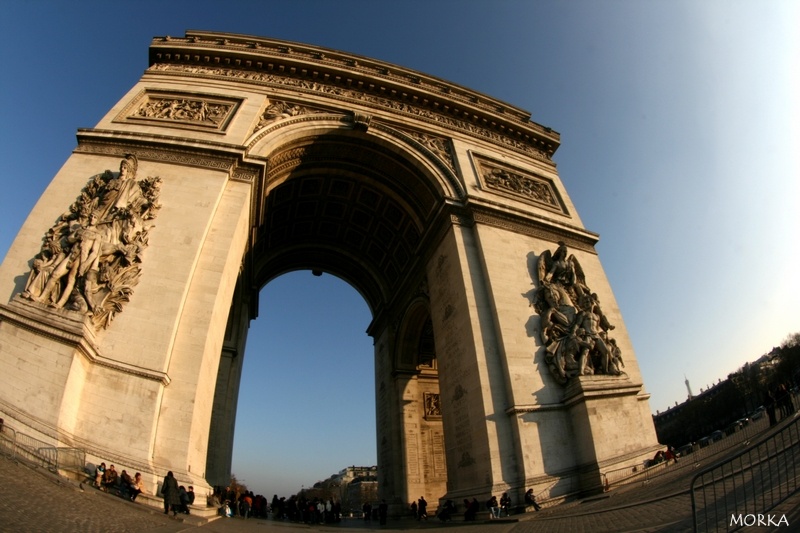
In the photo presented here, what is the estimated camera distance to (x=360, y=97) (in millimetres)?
17078

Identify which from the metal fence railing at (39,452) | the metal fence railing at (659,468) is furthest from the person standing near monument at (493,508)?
the metal fence railing at (39,452)

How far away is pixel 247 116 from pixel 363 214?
685cm

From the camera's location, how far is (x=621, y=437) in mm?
11008

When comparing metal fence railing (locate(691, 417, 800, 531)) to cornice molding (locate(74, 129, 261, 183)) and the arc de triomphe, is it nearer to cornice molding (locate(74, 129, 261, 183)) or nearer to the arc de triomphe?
the arc de triomphe

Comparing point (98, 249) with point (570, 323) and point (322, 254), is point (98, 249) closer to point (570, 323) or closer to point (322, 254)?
point (570, 323)

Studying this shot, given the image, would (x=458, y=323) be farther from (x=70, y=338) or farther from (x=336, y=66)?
(x=336, y=66)

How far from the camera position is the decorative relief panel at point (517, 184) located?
16406 millimetres

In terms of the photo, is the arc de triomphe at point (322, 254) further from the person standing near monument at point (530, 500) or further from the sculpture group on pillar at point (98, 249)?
the person standing near monument at point (530, 500)

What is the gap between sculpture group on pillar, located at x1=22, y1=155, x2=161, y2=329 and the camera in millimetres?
8711

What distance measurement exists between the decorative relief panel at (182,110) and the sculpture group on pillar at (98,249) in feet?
9.56

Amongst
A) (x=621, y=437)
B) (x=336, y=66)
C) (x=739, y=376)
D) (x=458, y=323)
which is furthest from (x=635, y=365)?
(x=739, y=376)

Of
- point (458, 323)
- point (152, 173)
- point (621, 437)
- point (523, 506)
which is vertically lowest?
point (523, 506)

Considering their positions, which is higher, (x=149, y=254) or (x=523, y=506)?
(x=149, y=254)

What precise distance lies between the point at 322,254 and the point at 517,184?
10625 mm
